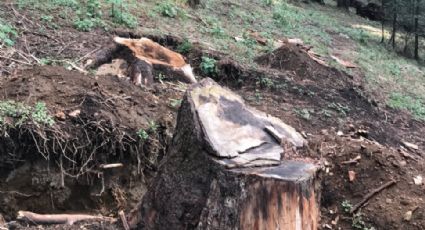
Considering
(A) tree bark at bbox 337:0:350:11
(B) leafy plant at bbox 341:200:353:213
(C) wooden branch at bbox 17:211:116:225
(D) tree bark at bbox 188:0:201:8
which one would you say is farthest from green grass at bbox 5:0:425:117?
(A) tree bark at bbox 337:0:350:11

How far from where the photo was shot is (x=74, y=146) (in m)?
4.91

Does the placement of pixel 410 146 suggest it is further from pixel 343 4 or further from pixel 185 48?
pixel 343 4

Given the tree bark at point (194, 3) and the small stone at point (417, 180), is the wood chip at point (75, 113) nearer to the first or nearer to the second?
the small stone at point (417, 180)

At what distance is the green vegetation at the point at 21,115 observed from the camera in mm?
4736

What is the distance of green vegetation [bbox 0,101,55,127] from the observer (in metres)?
4.74

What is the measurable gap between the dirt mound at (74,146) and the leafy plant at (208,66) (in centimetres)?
210

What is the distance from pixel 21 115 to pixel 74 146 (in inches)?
21.0

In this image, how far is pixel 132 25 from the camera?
8.48 meters

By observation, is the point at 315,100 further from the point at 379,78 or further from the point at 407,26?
the point at 407,26

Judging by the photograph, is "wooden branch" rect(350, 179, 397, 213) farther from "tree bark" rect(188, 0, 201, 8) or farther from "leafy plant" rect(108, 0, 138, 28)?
"tree bark" rect(188, 0, 201, 8)

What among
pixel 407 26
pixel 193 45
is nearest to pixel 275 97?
pixel 193 45

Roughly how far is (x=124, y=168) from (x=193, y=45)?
11.0 feet

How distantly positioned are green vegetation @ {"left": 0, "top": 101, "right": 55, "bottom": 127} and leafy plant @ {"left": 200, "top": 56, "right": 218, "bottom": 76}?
3029 mm

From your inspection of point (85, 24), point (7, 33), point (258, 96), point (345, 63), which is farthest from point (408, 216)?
point (345, 63)
